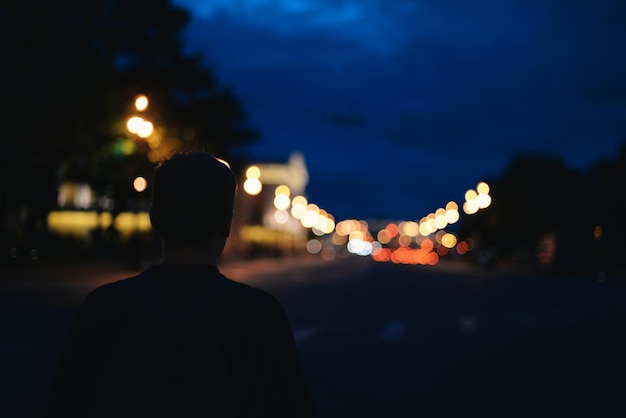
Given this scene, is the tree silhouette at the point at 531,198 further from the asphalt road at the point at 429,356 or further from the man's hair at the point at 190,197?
the man's hair at the point at 190,197

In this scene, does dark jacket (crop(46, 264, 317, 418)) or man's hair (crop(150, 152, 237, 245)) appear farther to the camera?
man's hair (crop(150, 152, 237, 245))

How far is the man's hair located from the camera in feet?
7.57

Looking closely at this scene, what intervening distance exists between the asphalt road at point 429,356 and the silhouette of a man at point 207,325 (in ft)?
17.0

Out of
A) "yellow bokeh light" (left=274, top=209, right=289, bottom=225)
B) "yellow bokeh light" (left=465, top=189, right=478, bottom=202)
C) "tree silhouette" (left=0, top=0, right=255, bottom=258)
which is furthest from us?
"yellow bokeh light" (left=274, top=209, right=289, bottom=225)

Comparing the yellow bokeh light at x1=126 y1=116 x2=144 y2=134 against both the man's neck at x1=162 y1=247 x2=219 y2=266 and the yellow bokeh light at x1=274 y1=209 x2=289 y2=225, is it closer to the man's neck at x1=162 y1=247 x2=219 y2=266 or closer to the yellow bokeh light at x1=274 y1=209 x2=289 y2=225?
the man's neck at x1=162 y1=247 x2=219 y2=266

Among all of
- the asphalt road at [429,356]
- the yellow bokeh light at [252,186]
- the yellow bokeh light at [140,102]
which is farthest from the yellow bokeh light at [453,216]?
the yellow bokeh light at [140,102]

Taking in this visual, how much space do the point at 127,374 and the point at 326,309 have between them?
18.4m

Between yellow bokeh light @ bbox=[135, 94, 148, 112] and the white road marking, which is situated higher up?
yellow bokeh light @ bbox=[135, 94, 148, 112]

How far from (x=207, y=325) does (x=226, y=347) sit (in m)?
0.09

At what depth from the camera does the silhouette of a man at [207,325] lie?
2.16 metres

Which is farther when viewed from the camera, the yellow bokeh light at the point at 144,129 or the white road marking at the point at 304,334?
the yellow bokeh light at the point at 144,129

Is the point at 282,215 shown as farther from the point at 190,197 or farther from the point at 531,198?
the point at 190,197

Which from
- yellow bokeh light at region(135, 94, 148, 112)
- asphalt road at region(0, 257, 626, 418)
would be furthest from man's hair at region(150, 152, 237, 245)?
yellow bokeh light at region(135, 94, 148, 112)

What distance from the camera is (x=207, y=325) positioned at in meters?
2.13
